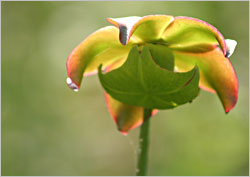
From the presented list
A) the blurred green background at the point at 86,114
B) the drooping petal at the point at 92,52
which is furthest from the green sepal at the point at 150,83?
the blurred green background at the point at 86,114

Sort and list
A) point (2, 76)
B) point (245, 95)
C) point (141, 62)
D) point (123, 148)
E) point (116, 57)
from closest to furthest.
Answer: point (141, 62)
point (116, 57)
point (245, 95)
point (2, 76)
point (123, 148)

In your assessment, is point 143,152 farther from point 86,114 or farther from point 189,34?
point 86,114

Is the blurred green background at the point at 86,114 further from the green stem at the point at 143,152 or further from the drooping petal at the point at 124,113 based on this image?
the green stem at the point at 143,152

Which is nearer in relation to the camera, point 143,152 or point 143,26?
point 143,152

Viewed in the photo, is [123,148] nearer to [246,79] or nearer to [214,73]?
[246,79]

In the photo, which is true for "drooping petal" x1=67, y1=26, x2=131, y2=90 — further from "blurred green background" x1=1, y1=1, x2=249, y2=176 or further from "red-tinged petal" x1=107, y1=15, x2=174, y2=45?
"blurred green background" x1=1, y1=1, x2=249, y2=176

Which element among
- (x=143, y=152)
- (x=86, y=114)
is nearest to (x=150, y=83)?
(x=143, y=152)

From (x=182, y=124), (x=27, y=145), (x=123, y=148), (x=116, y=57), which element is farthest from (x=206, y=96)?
(x=116, y=57)
